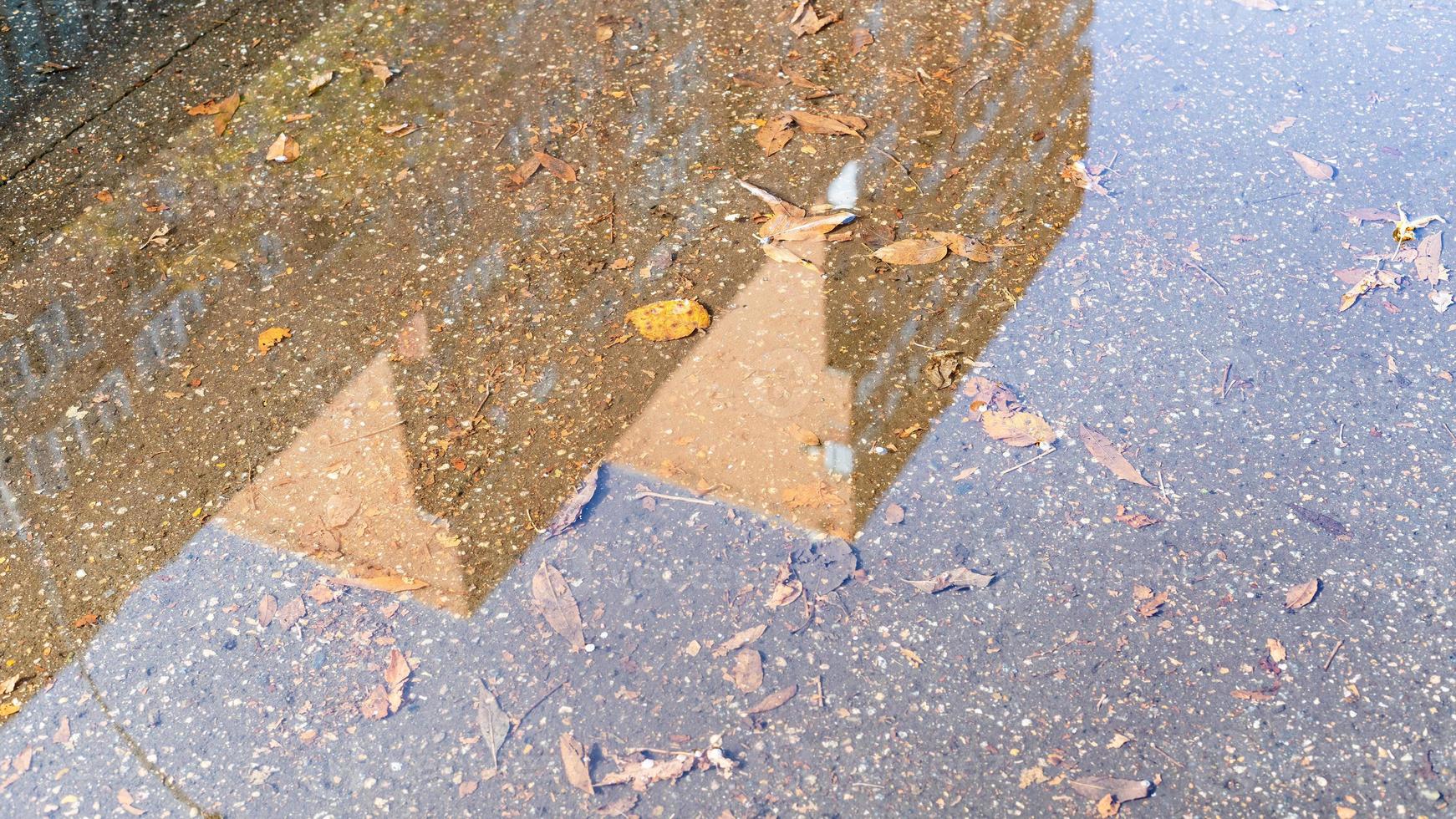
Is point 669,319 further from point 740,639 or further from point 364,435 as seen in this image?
point 740,639

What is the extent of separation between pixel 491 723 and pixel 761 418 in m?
0.97

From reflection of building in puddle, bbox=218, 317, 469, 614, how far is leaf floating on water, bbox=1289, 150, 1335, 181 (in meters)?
2.79

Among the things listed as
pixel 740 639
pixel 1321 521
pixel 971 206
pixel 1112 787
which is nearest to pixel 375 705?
pixel 740 639

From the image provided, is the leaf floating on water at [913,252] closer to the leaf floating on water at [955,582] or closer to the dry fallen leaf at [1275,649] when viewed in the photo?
the leaf floating on water at [955,582]

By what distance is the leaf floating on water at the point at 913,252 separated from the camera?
122 inches

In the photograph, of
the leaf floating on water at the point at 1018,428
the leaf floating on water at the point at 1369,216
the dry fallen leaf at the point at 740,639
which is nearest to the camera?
the dry fallen leaf at the point at 740,639

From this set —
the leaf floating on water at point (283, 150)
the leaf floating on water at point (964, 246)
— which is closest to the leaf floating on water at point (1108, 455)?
the leaf floating on water at point (964, 246)

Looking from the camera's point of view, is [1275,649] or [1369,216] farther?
[1369,216]

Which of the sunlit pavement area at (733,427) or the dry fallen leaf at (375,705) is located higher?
the sunlit pavement area at (733,427)

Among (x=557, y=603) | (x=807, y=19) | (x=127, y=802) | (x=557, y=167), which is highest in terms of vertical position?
(x=807, y=19)

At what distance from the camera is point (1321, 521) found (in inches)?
96.3

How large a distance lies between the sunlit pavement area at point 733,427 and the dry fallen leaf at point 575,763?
1cm

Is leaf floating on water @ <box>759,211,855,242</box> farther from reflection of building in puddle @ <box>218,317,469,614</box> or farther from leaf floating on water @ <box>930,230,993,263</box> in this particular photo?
reflection of building in puddle @ <box>218,317,469,614</box>

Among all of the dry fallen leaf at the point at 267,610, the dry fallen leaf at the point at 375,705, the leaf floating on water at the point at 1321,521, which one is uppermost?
the leaf floating on water at the point at 1321,521
